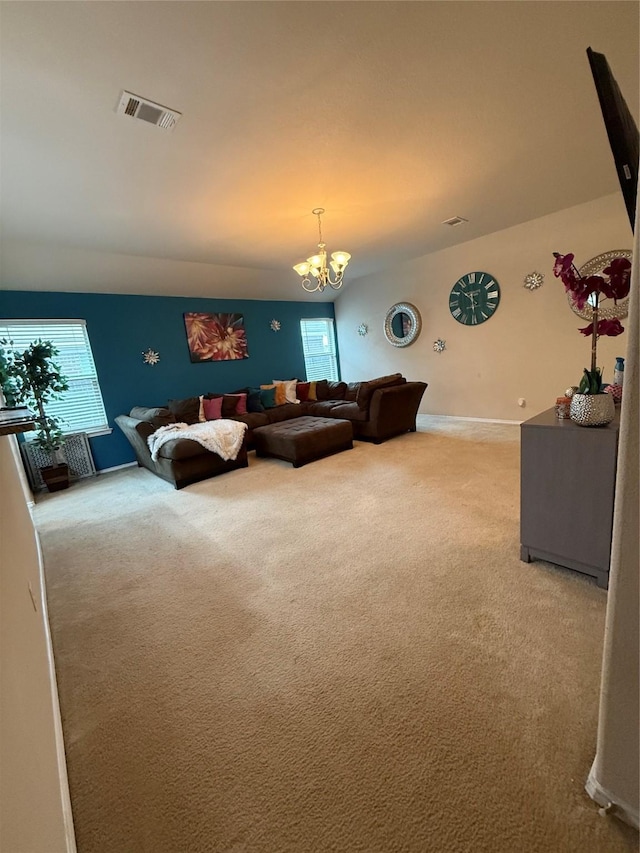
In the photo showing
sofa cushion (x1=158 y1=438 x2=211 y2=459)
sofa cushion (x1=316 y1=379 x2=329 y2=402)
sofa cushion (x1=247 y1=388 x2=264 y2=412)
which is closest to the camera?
sofa cushion (x1=158 y1=438 x2=211 y2=459)

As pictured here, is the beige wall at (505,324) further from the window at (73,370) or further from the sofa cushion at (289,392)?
the window at (73,370)

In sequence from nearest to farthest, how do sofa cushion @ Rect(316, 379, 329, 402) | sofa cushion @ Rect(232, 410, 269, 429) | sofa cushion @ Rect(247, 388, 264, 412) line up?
1. sofa cushion @ Rect(232, 410, 269, 429)
2. sofa cushion @ Rect(247, 388, 264, 412)
3. sofa cushion @ Rect(316, 379, 329, 402)

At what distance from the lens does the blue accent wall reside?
14.4ft

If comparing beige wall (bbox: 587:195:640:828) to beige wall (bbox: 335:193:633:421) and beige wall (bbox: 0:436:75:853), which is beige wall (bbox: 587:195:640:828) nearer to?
beige wall (bbox: 0:436:75:853)

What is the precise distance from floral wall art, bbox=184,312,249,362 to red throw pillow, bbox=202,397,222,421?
93 cm

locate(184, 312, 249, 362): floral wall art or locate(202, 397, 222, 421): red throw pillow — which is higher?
locate(184, 312, 249, 362): floral wall art

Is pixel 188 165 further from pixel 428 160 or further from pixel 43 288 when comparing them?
pixel 43 288

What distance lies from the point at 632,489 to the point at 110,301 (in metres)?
5.64

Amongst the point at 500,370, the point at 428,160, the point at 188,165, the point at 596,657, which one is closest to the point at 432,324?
the point at 500,370

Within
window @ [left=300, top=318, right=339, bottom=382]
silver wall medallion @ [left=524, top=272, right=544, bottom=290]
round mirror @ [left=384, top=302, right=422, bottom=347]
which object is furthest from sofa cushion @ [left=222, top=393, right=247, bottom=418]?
silver wall medallion @ [left=524, top=272, right=544, bottom=290]

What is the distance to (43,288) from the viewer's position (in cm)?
416

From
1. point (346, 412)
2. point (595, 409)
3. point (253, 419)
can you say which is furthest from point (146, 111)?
point (346, 412)

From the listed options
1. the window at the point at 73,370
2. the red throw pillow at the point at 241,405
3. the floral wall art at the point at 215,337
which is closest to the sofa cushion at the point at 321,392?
the red throw pillow at the point at 241,405

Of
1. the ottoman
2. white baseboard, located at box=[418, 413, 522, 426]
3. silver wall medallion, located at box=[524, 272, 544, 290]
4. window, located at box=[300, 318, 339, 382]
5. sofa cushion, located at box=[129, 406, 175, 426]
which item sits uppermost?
silver wall medallion, located at box=[524, 272, 544, 290]
